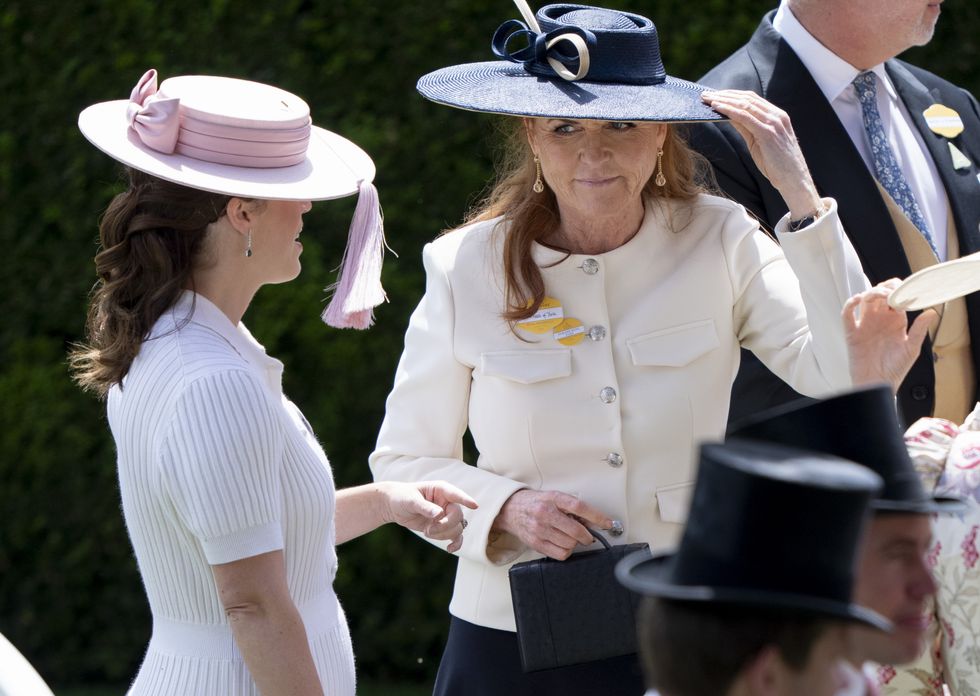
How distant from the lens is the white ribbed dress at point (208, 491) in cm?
208

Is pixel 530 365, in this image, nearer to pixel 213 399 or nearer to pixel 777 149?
pixel 777 149

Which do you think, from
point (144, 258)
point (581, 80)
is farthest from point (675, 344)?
point (144, 258)

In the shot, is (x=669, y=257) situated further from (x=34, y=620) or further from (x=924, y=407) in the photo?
(x=34, y=620)

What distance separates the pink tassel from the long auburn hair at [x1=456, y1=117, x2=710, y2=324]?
0.40 metres

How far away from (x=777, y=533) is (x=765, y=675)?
0.43 ft

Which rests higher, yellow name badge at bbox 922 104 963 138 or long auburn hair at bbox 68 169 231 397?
yellow name badge at bbox 922 104 963 138

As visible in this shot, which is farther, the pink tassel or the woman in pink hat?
the pink tassel

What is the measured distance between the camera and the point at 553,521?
8.83 feet

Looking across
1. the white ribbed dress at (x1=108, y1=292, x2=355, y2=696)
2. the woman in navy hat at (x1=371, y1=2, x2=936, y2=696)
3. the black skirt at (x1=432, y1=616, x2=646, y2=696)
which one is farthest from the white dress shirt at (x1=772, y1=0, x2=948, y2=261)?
the white ribbed dress at (x1=108, y1=292, x2=355, y2=696)

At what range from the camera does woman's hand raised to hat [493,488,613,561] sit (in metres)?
2.68

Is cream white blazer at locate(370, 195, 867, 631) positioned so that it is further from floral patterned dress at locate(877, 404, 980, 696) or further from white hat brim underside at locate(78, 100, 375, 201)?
floral patterned dress at locate(877, 404, 980, 696)

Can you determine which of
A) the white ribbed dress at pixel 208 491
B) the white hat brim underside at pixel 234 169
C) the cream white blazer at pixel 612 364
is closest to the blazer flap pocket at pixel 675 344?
the cream white blazer at pixel 612 364

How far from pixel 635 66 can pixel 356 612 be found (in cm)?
287

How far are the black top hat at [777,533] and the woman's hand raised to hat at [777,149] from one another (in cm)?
141
